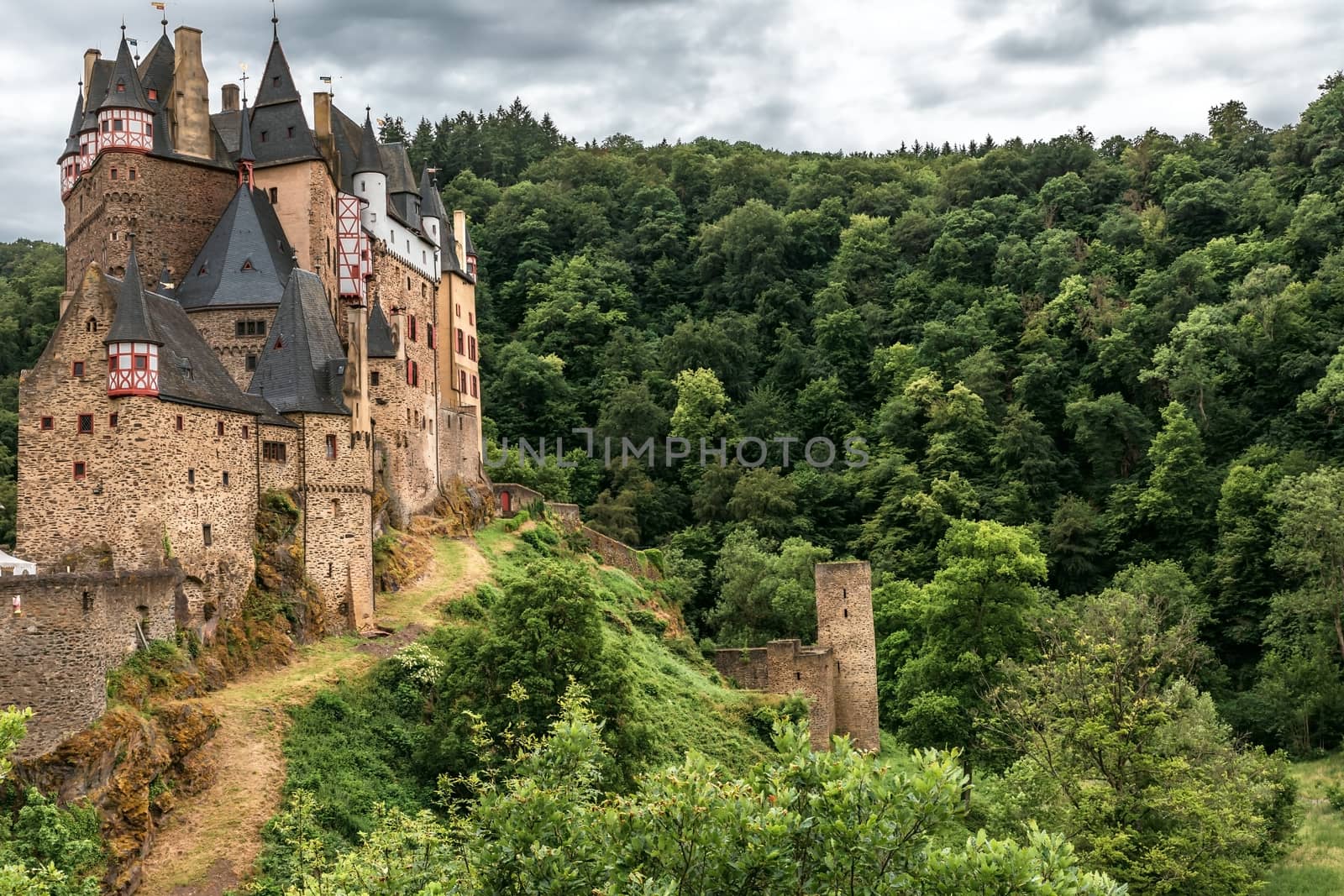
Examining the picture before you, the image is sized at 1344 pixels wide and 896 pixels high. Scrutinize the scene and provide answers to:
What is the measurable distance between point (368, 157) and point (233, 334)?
11.6 m

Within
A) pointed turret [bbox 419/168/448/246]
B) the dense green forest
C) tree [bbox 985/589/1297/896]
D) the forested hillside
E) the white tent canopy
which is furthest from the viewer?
the forested hillside

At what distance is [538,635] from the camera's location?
37656mm

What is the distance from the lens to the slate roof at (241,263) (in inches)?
1751

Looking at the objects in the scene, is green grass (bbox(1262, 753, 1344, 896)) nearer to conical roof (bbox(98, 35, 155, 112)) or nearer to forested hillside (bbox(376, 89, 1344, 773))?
forested hillside (bbox(376, 89, 1344, 773))

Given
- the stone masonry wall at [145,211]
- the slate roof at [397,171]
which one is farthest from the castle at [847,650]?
the stone masonry wall at [145,211]

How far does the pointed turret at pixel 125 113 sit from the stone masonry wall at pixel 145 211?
0.41 meters

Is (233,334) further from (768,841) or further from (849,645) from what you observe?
(768,841)

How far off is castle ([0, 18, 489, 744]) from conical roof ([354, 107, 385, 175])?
0.27ft

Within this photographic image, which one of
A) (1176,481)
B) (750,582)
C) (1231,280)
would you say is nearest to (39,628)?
(750,582)

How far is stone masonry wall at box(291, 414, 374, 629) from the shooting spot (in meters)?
41.5

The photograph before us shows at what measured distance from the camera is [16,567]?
3334cm

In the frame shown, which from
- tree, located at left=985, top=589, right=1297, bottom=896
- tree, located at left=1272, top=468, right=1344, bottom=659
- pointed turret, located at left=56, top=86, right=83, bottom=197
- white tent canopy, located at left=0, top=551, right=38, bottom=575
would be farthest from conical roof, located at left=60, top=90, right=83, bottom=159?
tree, located at left=1272, top=468, right=1344, bottom=659

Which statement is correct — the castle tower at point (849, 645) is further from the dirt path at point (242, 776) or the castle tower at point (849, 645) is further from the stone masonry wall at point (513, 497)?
the dirt path at point (242, 776)

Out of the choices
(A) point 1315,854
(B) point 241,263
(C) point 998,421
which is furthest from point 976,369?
(B) point 241,263
